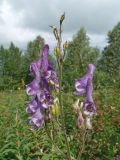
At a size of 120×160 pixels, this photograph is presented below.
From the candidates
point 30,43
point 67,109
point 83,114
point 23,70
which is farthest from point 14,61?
point 83,114

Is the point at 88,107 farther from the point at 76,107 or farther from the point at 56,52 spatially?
the point at 56,52

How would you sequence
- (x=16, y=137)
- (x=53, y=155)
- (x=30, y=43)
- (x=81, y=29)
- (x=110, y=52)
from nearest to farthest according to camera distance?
(x=53, y=155)
(x=16, y=137)
(x=110, y=52)
(x=81, y=29)
(x=30, y=43)

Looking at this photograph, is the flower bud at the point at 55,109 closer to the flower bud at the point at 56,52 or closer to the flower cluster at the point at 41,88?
the flower cluster at the point at 41,88

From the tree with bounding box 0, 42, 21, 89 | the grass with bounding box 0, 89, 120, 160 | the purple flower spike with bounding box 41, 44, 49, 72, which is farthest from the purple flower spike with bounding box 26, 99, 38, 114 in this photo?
the tree with bounding box 0, 42, 21, 89

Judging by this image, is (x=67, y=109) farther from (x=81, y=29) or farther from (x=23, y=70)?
(x=81, y=29)

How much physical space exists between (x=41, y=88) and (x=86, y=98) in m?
0.32

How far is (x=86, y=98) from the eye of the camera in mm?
3346

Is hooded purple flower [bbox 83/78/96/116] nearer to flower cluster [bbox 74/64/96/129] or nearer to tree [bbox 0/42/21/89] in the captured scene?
flower cluster [bbox 74/64/96/129]

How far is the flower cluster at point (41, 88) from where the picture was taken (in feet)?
10.6

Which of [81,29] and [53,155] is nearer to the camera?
[53,155]

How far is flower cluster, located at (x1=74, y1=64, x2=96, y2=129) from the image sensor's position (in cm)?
330

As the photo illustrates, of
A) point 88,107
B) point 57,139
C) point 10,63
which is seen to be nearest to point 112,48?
point 10,63

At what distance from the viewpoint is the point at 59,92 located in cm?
320

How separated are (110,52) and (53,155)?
73816 millimetres
